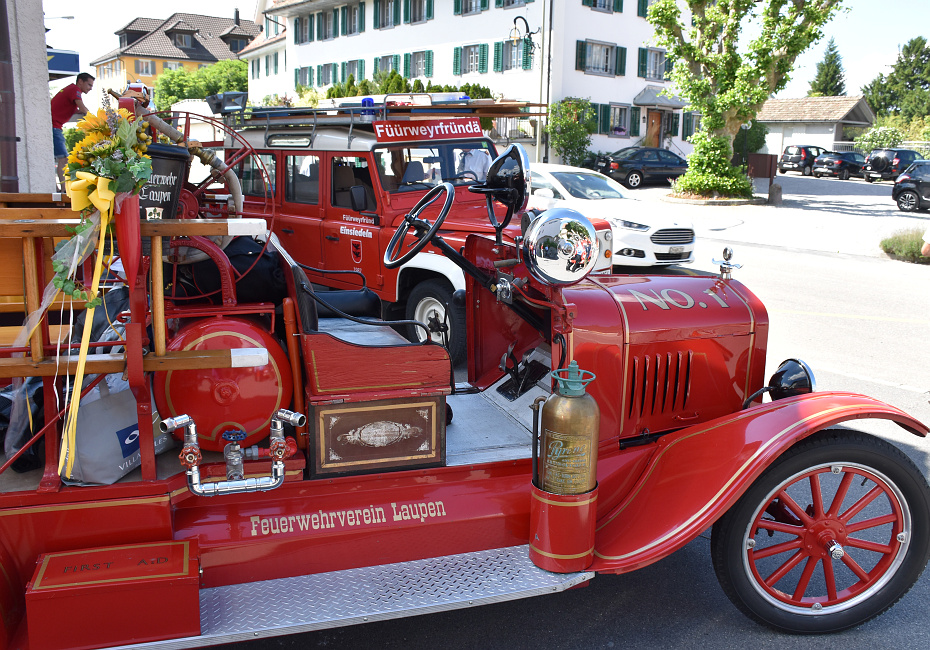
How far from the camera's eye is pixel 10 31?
6578 mm

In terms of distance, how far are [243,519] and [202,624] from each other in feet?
1.22

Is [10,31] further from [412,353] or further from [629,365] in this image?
[629,365]

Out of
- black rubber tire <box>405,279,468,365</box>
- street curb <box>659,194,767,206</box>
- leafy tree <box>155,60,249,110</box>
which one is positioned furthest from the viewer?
leafy tree <box>155,60,249,110</box>

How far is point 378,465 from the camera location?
2.79m

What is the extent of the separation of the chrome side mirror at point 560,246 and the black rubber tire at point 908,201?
2198 centimetres

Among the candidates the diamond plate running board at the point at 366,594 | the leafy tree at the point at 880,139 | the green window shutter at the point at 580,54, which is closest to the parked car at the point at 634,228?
the diamond plate running board at the point at 366,594

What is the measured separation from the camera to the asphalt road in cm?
292

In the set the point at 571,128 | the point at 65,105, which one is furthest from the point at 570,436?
the point at 571,128

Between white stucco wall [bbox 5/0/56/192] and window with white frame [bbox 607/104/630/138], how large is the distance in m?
26.4

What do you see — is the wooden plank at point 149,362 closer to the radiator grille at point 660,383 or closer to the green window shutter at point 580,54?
the radiator grille at point 660,383

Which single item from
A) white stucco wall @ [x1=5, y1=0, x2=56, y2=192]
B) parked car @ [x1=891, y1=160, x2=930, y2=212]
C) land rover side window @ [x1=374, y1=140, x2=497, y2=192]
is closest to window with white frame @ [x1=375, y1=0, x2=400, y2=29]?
parked car @ [x1=891, y1=160, x2=930, y2=212]

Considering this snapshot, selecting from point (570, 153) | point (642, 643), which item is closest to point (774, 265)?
point (642, 643)

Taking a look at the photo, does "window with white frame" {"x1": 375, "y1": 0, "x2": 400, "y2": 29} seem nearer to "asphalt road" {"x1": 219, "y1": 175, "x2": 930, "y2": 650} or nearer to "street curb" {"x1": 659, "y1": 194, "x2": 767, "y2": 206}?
"street curb" {"x1": 659, "y1": 194, "x2": 767, "y2": 206}

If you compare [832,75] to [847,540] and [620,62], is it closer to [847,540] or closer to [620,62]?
[620,62]
